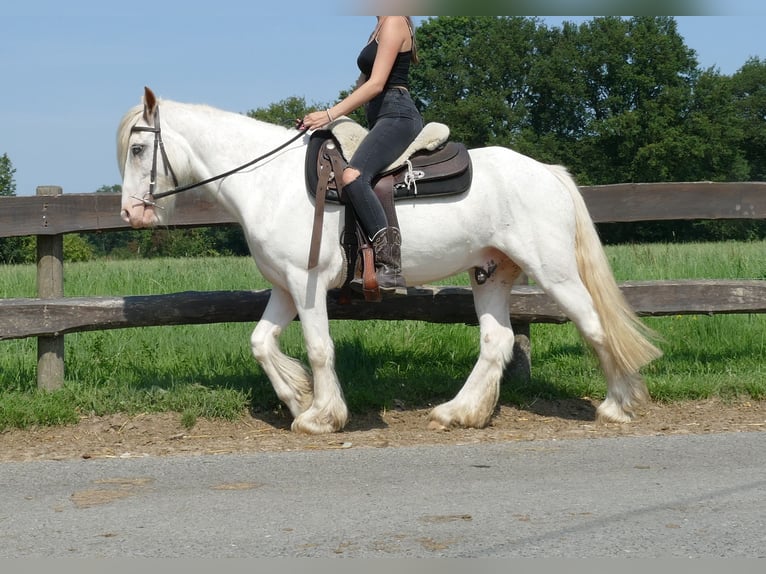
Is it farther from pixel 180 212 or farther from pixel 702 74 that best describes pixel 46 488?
pixel 702 74

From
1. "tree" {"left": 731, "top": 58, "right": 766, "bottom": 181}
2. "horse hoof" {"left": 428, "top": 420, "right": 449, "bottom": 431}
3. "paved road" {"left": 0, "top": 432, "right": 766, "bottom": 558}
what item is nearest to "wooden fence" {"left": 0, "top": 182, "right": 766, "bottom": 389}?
"horse hoof" {"left": 428, "top": 420, "right": 449, "bottom": 431}

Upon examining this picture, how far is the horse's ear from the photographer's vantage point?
6523 millimetres

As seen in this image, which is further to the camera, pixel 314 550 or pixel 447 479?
pixel 447 479

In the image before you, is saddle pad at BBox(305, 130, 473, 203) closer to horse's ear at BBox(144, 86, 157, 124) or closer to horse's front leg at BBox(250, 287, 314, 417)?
horse's front leg at BBox(250, 287, 314, 417)

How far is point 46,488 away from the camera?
4.92 meters

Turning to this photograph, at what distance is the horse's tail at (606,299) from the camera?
6.79 meters

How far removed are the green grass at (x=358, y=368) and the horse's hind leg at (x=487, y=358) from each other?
2.07 feet

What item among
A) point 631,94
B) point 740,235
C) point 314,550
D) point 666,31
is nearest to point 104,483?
point 314,550

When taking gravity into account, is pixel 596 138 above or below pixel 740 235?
above

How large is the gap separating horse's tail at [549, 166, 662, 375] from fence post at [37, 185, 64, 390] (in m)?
3.92

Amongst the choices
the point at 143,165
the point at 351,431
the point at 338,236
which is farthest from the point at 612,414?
the point at 143,165

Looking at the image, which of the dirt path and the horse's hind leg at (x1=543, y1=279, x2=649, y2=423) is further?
the horse's hind leg at (x1=543, y1=279, x2=649, y2=423)

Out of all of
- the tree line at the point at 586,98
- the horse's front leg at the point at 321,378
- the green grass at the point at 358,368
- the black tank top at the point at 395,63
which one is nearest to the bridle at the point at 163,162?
the black tank top at the point at 395,63

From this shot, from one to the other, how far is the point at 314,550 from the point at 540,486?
148cm
